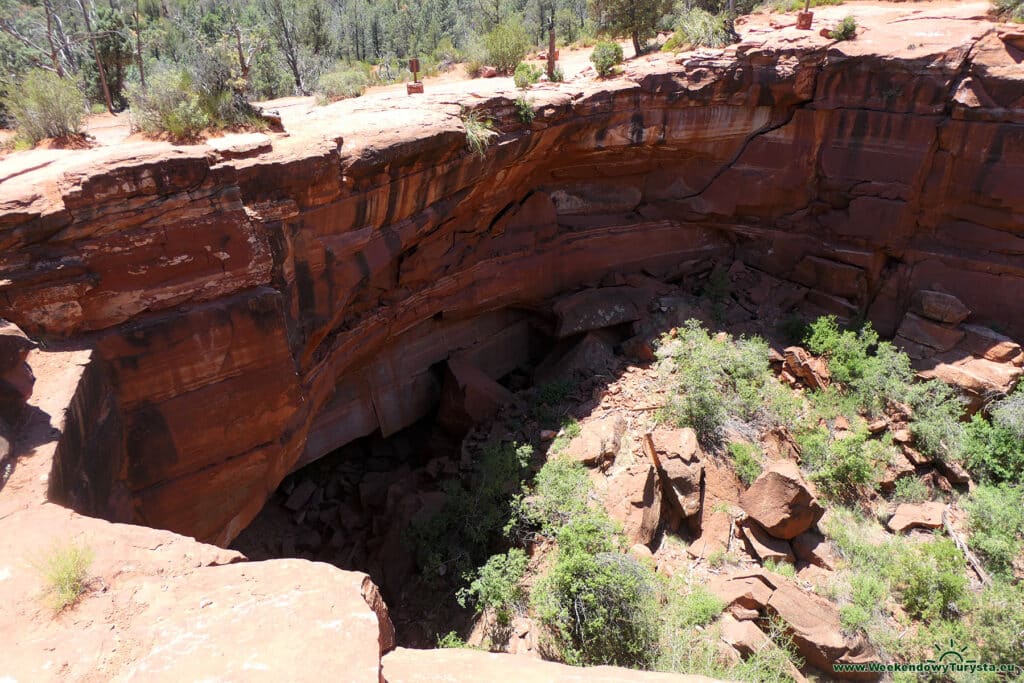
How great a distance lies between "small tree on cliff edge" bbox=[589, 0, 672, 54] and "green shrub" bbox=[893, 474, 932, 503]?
31.2 ft

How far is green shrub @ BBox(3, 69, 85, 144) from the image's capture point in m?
7.07

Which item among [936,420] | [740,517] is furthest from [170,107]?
[936,420]

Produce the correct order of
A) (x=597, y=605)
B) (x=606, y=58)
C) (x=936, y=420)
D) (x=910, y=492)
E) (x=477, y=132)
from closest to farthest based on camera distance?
(x=597, y=605) → (x=477, y=132) → (x=910, y=492) → (x=936, y=420) → (x=606, y=58)

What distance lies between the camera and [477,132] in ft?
28.1

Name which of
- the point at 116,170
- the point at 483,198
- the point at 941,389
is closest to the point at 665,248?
the point at 483,198

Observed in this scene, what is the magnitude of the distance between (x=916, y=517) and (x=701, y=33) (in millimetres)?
9356

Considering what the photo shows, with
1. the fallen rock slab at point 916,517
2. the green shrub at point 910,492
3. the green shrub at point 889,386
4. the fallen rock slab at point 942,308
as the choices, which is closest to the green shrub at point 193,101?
the green shrub at point 889,386

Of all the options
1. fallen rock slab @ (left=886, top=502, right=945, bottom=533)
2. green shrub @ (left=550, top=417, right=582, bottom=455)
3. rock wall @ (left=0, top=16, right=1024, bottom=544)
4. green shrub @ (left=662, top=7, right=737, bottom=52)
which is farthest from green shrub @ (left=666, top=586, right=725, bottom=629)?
green shrub @ (left=662, top=7, right=737, bottom=52)

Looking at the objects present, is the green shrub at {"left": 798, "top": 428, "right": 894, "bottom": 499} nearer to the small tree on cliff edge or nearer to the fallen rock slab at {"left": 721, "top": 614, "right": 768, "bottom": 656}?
the fallen rock slab at {"left": 721, "top": 614, "right": 768, "bottom": 656}

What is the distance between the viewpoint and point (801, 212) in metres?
12.5

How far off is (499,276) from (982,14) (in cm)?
990

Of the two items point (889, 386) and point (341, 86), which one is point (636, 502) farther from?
point (341, 86)

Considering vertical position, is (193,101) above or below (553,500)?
above

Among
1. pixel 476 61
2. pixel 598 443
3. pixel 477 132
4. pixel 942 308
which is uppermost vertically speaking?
pixel 476 61
